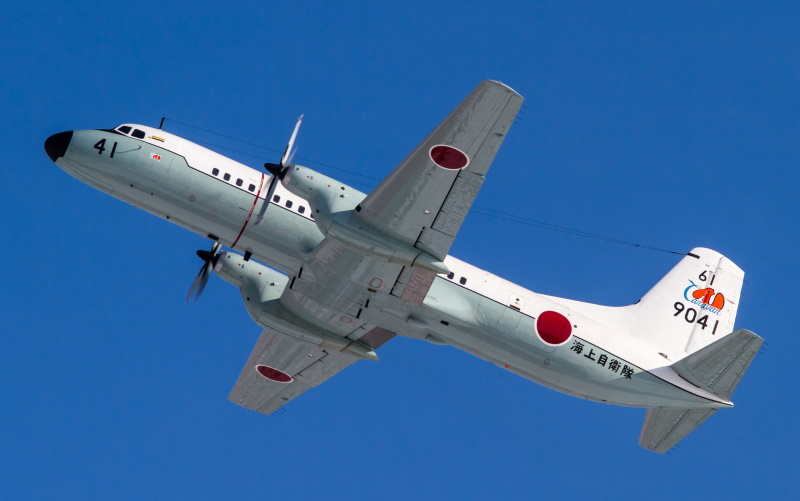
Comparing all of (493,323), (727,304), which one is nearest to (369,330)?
(493,323)

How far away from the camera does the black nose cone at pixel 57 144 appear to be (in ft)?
101

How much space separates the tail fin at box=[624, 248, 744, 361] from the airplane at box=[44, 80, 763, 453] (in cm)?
24

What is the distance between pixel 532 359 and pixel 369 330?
571 centimetres

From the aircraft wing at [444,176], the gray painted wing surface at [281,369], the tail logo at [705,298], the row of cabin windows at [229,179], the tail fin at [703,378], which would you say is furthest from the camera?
the gray painted wing surface at [281,369]

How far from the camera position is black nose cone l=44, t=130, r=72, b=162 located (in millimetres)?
30922

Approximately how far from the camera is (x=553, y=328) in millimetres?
31469

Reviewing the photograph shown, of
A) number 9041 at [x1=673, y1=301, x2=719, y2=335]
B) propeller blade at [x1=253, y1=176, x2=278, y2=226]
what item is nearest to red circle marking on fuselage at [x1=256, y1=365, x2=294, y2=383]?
propeller blade at [x1=253, y1=176, x2=278, y2=226]

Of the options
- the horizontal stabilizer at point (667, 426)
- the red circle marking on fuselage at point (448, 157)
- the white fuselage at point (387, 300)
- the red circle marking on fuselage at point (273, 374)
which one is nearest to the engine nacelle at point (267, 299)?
the white fuselage at point (387, 300)

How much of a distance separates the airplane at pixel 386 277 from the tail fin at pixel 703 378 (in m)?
0.05

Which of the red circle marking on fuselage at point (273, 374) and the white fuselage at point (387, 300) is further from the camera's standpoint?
the red circle marking on fuselage at point (273, 374)

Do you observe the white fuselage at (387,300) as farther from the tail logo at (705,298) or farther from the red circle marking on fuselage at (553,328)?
the tail logo at (705,298)

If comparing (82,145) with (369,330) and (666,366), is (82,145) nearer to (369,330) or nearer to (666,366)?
(369,330)

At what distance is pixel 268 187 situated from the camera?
3102 cm

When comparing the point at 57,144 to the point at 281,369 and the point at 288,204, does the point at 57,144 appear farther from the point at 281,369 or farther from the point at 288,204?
the point at 281,369
